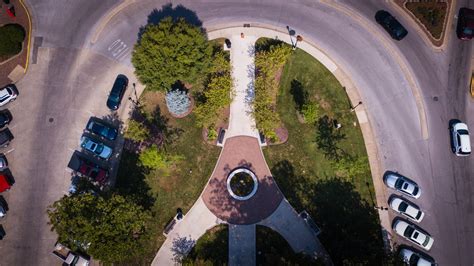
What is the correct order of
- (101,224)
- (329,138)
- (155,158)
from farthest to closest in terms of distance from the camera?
(329,138), (155,158), (101,224)

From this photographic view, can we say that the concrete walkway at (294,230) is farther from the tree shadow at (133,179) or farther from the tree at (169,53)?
the tree at (169,53)

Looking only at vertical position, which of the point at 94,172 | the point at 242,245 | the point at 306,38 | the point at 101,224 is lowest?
the point at 101,224

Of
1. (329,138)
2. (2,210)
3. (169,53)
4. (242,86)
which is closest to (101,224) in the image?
(2,210)

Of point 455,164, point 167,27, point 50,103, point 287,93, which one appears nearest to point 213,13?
point 167,27

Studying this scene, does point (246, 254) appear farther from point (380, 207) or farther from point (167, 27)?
point (167, 27)

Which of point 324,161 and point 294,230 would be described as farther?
point 324,161

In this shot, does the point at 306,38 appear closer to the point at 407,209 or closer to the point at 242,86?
the point at 242,86
